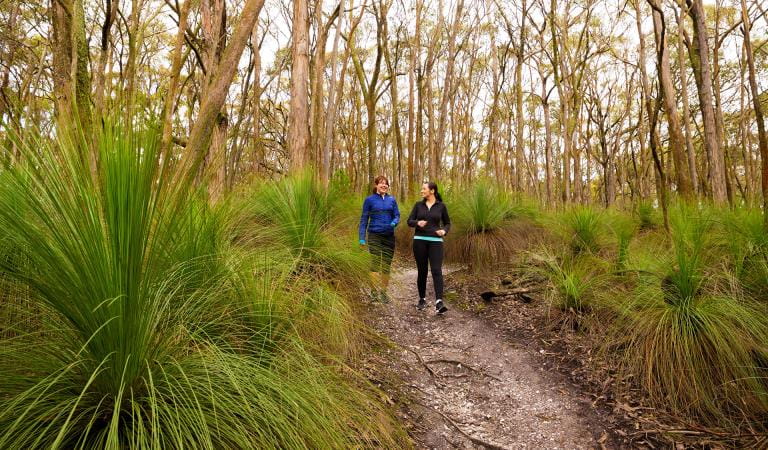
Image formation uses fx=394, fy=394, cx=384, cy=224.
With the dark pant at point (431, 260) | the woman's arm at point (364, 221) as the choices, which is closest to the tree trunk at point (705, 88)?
the dark pant at point (431, 260)

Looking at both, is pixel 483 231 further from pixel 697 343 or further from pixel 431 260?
pixel 697 343

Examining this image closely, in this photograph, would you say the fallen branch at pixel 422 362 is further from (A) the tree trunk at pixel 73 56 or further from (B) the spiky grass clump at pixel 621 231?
Answer: (A) the tree trunk at pixel 73 56

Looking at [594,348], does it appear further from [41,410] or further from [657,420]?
[41,410]

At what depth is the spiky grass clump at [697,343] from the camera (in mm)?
2684

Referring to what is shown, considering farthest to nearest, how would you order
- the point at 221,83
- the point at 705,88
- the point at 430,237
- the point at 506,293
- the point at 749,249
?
the point at 705,88 → the point at 506,293 → the point at 430,237 → the point at 749,249 → the point at 221,83

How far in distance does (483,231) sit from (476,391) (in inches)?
138

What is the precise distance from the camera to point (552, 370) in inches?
144

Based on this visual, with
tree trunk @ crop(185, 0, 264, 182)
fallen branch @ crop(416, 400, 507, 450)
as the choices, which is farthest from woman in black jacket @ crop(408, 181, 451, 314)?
tree trunk @ crop(185, 0, 264, 182)

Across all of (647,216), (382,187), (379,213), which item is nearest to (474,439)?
(379,213)

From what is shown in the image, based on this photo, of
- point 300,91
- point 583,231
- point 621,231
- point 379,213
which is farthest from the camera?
point 300,91

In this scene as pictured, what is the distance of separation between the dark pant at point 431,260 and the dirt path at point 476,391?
1.43ft

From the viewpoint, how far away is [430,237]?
4918 mm

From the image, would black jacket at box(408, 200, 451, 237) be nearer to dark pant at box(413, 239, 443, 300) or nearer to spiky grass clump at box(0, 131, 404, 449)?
dark pant at box(413, 239, 443, 300)

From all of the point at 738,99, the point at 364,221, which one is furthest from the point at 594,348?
the point at 738,99
